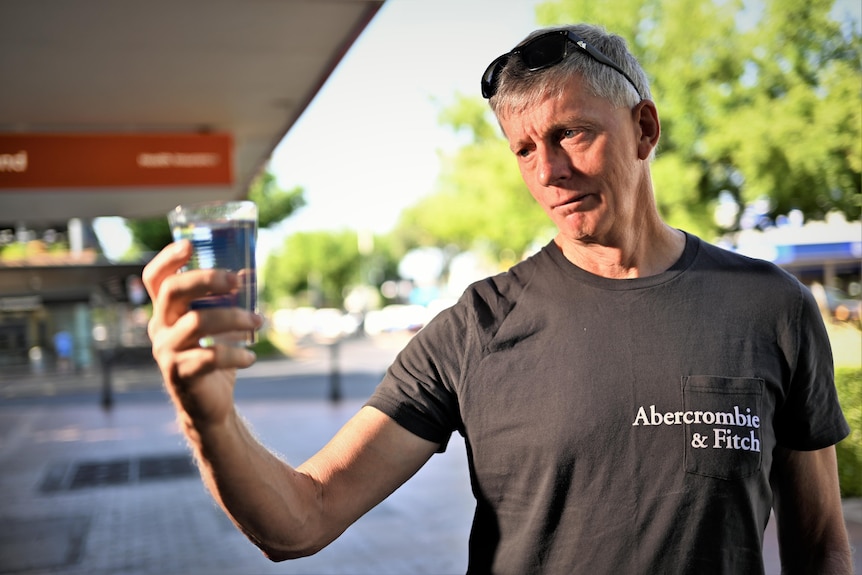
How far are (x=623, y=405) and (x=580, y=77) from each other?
640 millimetres

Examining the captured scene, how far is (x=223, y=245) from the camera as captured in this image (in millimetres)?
1142

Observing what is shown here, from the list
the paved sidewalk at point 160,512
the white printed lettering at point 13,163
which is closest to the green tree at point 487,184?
the paved sidewalk at point 160,512

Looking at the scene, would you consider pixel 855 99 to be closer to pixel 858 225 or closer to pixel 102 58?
pixel 858 225

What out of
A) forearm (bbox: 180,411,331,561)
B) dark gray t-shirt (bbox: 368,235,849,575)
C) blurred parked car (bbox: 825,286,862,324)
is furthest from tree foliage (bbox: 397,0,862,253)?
forearm (bbox: 180,411,331,561)

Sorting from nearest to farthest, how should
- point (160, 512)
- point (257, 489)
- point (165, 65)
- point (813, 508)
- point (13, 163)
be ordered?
point (257, 489)
point (813, 508)
point (165, 65)
point (160, 512)
point (13, 163)

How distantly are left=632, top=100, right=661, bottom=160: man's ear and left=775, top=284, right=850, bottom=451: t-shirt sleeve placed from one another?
1.37ft

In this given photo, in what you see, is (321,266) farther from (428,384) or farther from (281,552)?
(281,552)

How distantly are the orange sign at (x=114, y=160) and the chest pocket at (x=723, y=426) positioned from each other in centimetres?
897

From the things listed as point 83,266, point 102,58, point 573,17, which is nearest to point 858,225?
point 102,58

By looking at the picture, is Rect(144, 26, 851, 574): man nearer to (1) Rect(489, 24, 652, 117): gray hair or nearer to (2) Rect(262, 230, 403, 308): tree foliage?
(1) Rect(489, 24, 652, 117): gray hair

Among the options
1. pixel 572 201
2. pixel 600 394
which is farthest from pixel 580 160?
pixel 600 394

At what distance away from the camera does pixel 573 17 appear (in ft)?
48.1

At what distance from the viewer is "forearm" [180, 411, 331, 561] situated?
134cm

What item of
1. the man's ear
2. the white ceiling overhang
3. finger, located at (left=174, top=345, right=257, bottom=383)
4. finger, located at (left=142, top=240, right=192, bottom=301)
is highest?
the white ceiling overhang
